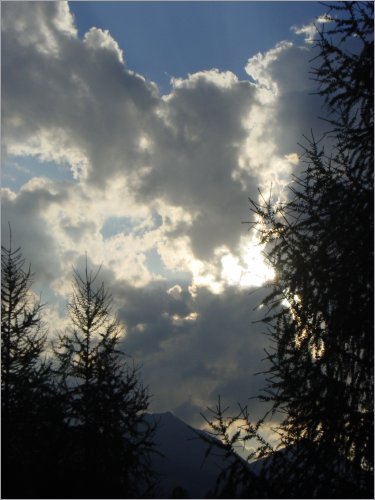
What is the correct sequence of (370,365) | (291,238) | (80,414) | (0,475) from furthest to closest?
(80,414) → (0,475) → (291,238) → (370,365)

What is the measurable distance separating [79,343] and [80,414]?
10.7 feet

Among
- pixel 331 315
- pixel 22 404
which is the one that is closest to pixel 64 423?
pixel 22 404

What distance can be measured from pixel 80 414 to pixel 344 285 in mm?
9090

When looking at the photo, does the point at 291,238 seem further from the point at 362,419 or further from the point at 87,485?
the point at 87,485

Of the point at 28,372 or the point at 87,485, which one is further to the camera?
the point at 28,372

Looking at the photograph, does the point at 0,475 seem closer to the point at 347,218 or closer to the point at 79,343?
the point at 79,343

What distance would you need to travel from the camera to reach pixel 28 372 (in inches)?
485

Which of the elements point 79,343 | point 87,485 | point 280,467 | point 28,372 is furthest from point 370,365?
point 79,343

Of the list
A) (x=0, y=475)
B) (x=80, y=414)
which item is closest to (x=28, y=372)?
(x=80, y=414)

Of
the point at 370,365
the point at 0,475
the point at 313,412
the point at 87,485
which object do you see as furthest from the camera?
the point at 87,485

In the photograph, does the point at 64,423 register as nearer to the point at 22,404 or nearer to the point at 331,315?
the point at 22,404

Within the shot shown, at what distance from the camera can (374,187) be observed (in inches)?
237

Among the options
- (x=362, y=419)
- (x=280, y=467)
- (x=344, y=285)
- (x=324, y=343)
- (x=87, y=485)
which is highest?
(x=344, y=285)

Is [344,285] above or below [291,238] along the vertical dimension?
below
